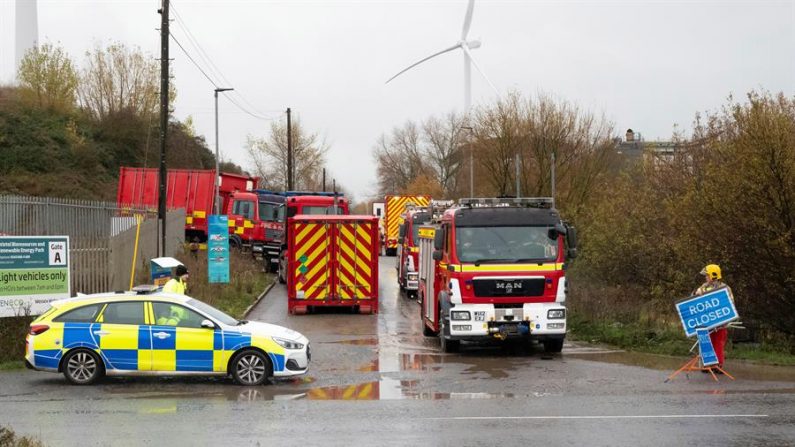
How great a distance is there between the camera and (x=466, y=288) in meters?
16.7

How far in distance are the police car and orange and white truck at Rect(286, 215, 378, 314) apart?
11013 mm

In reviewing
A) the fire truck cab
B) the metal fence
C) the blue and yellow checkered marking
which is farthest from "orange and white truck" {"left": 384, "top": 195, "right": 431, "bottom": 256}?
the blue and yellow checkered marking

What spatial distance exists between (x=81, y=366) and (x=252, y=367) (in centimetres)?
254

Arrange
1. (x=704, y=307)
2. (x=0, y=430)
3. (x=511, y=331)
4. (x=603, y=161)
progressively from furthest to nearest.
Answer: (x=603, y=161) → (x=511, y=331) → (x=704, y=307) → (x=0, y=430)

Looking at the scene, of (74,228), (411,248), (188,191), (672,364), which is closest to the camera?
(672,364)

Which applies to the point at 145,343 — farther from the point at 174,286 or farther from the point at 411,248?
the point at 411,248

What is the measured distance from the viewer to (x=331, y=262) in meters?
25.1

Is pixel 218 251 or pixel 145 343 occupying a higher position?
pixel 218 251

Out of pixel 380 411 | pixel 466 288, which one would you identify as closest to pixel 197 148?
pixel 466 288

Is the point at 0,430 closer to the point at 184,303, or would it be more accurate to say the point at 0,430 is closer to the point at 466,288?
the point at 184,303

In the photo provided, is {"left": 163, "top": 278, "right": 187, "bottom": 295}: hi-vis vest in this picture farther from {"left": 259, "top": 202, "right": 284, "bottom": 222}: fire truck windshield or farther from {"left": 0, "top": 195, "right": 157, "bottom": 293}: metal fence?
{"left": 259, "top": 202, "right": 284, "bottom": 222}: fire truck windshield

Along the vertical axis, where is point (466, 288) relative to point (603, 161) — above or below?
below

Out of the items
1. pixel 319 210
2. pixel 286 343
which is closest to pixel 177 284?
pixel 286 343

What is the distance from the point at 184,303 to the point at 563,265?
6.93m
